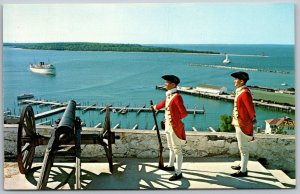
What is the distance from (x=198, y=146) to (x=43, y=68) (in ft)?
7.61

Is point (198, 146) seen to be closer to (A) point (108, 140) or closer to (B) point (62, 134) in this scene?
(A) point (108, 140)

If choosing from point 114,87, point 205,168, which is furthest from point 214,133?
point 114,87

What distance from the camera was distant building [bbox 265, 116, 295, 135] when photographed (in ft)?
18.6

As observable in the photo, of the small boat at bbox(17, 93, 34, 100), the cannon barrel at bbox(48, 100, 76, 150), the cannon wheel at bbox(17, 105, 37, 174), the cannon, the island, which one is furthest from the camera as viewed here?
the island

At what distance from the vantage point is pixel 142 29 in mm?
5816

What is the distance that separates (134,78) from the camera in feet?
19.2

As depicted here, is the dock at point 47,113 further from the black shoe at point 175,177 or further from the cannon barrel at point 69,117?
the black shoe at point 175,177

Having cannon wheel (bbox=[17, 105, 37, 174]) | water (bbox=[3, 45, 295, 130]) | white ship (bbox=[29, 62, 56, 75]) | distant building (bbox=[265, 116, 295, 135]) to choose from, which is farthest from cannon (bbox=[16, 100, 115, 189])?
distant building (bbox=[265, 116, 295, 135])

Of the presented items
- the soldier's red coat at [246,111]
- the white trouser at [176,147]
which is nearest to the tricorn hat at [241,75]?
the soldier's red coat at [246,111]

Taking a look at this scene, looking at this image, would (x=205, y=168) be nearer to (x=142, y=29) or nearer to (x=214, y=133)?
(x=214, y=133)

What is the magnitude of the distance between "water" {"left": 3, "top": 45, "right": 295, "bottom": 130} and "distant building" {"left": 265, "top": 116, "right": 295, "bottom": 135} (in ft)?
0.23

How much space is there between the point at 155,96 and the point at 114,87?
0.57 meters

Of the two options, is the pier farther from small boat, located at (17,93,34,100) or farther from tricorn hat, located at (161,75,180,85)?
small boat, located at (17,93,34,100)

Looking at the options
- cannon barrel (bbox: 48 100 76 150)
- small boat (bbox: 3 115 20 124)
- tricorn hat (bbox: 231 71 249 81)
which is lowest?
cannon barrel (bbox: 48 100 76 150)
